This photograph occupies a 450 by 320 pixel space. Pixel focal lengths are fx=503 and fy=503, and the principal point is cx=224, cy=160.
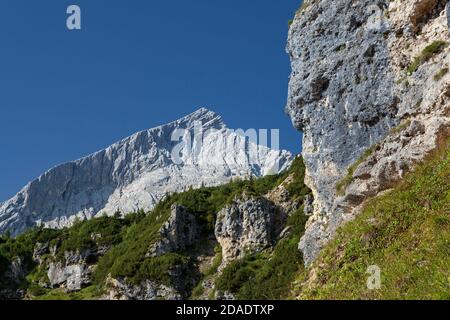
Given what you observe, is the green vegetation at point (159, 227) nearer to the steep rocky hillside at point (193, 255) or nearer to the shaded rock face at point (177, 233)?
the steep rocky hillside at point (193, 255)

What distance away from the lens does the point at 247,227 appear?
70.2 meters

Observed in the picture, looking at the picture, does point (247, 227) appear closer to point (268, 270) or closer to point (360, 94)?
point (268, 270)

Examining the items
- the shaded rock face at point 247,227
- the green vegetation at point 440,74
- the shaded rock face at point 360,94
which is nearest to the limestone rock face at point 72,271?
the shaded rock face at point 247,227

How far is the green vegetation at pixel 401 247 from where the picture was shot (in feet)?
38.2

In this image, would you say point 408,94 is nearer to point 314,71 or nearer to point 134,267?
point 314,71

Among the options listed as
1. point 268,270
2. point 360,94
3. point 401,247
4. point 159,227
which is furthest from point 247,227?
point 401,247

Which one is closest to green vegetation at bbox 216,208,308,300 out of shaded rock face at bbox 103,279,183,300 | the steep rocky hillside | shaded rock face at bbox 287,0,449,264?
the steep rocky hillside

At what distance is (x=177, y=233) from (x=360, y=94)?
49334mm

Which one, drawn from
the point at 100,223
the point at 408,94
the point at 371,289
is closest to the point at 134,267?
the point at 100,223

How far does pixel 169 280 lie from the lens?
2618 inches

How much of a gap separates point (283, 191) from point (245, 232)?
30.6 feet

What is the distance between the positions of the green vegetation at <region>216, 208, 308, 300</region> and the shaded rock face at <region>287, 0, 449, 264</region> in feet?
38.8

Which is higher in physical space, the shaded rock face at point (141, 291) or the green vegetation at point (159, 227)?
the green vegetation at point (159, 227)

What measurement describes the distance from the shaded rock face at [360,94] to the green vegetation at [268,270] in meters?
11.8
